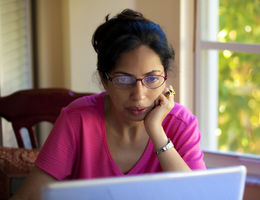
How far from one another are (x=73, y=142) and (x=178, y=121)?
14.1 inches

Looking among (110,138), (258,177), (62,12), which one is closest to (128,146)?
(110,138)

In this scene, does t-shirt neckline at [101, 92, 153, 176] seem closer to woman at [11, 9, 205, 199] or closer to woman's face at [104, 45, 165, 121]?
woman at [11, 9, 205, 199]

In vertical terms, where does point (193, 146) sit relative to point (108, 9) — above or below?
below

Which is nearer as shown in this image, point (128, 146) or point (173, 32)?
point (128, 146)

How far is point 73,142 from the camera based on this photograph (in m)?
1.52

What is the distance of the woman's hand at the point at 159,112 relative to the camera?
145cm

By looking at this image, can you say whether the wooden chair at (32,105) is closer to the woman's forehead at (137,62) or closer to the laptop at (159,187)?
the woman's forehead at (137,62)

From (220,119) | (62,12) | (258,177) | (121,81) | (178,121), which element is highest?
(62,12)

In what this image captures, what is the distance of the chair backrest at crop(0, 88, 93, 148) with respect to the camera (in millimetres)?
2059

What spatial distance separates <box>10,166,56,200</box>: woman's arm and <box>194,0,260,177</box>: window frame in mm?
1031

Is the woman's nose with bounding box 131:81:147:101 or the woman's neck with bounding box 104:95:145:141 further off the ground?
the woman's nose with bounding box 131:81:147:101

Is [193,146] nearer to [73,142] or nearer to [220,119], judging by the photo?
[73,142]

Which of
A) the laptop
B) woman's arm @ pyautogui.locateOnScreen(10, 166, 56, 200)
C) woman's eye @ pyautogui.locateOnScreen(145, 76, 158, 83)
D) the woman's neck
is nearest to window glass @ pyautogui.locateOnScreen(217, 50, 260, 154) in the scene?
the woman's neck

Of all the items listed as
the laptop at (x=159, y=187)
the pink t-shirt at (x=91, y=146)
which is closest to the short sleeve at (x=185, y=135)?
the pink t-shirt at (x=91, y=146)
